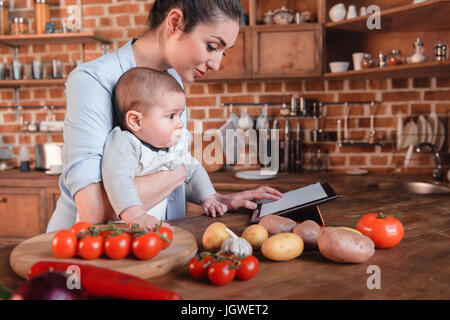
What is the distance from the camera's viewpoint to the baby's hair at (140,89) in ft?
4.31

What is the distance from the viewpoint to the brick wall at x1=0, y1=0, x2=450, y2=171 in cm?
312

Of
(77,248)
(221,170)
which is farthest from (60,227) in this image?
(221,170)

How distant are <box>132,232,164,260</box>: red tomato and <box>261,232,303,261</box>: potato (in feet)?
0.86

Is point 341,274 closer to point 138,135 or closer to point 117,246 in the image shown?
point 117,246

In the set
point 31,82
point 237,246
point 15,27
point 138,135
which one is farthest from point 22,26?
point 237,246

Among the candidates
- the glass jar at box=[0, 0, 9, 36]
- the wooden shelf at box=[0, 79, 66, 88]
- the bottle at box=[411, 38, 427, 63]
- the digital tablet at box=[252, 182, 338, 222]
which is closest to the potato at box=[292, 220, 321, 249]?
the digital tablet at box=[252, 182, 338, 222]

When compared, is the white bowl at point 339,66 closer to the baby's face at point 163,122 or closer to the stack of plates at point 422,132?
the stack of plates at point 422,132

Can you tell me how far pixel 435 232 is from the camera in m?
1.25

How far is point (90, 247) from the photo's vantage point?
2.92 feet

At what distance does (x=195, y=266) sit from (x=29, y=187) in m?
2.48

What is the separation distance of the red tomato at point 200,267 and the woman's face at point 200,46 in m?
0.74

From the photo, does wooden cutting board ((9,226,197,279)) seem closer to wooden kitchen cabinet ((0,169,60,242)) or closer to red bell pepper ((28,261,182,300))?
red bell pepper ((28,261,182,300))

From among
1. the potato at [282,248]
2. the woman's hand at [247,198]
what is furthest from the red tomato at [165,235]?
the woman's hand at [247,198]
